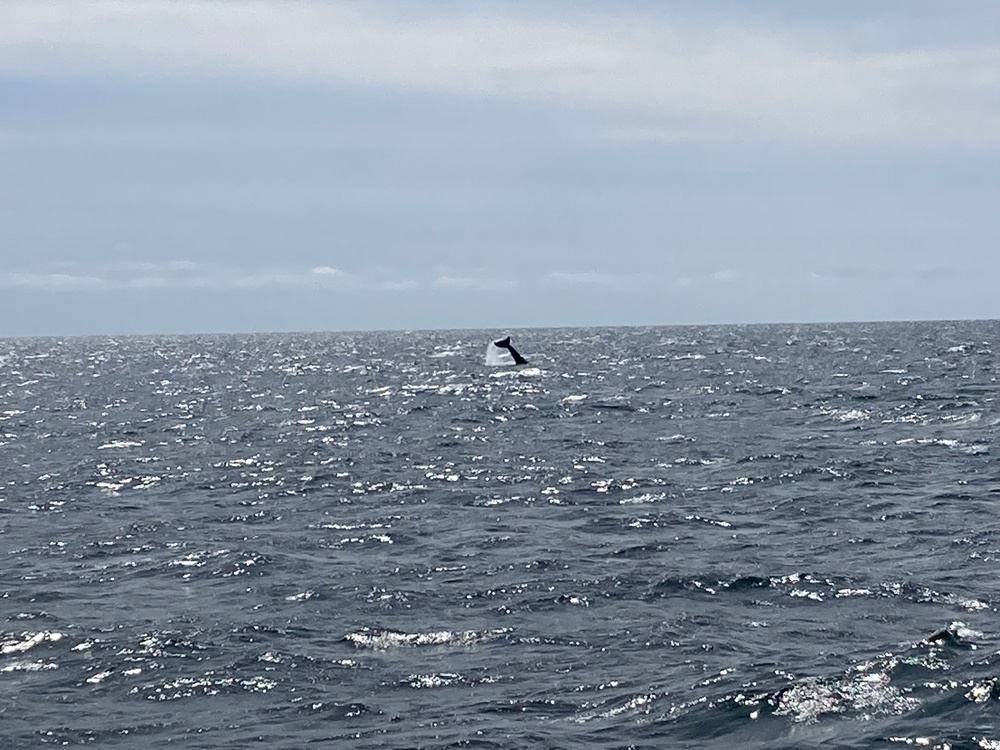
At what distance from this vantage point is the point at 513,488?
39250mm

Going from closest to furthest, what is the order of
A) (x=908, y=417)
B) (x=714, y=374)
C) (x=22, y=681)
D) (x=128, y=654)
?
(x=22, y=681)
(x=128, y=654)
(x=908, y=417)
(x=714, y=374)

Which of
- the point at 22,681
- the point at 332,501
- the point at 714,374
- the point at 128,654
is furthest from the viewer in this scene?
the point at 714,374

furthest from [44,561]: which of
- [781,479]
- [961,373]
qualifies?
[961,373]

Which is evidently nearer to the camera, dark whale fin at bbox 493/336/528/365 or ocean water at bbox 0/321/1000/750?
ocean water at bbox 0/321/1000/750

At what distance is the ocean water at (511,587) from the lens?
17.7m

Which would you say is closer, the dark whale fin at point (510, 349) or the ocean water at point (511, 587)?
the ocean water at point (511, 587)

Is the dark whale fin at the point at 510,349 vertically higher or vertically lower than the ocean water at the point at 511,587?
higher

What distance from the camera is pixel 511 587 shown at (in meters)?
25.3

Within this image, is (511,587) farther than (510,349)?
No

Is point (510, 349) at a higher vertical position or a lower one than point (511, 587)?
higher

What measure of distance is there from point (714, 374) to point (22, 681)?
3149 inches

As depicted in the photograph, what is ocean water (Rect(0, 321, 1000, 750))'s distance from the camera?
1767cm

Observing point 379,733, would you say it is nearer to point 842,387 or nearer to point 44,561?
point 44,561

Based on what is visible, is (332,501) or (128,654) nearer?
(128,654)
